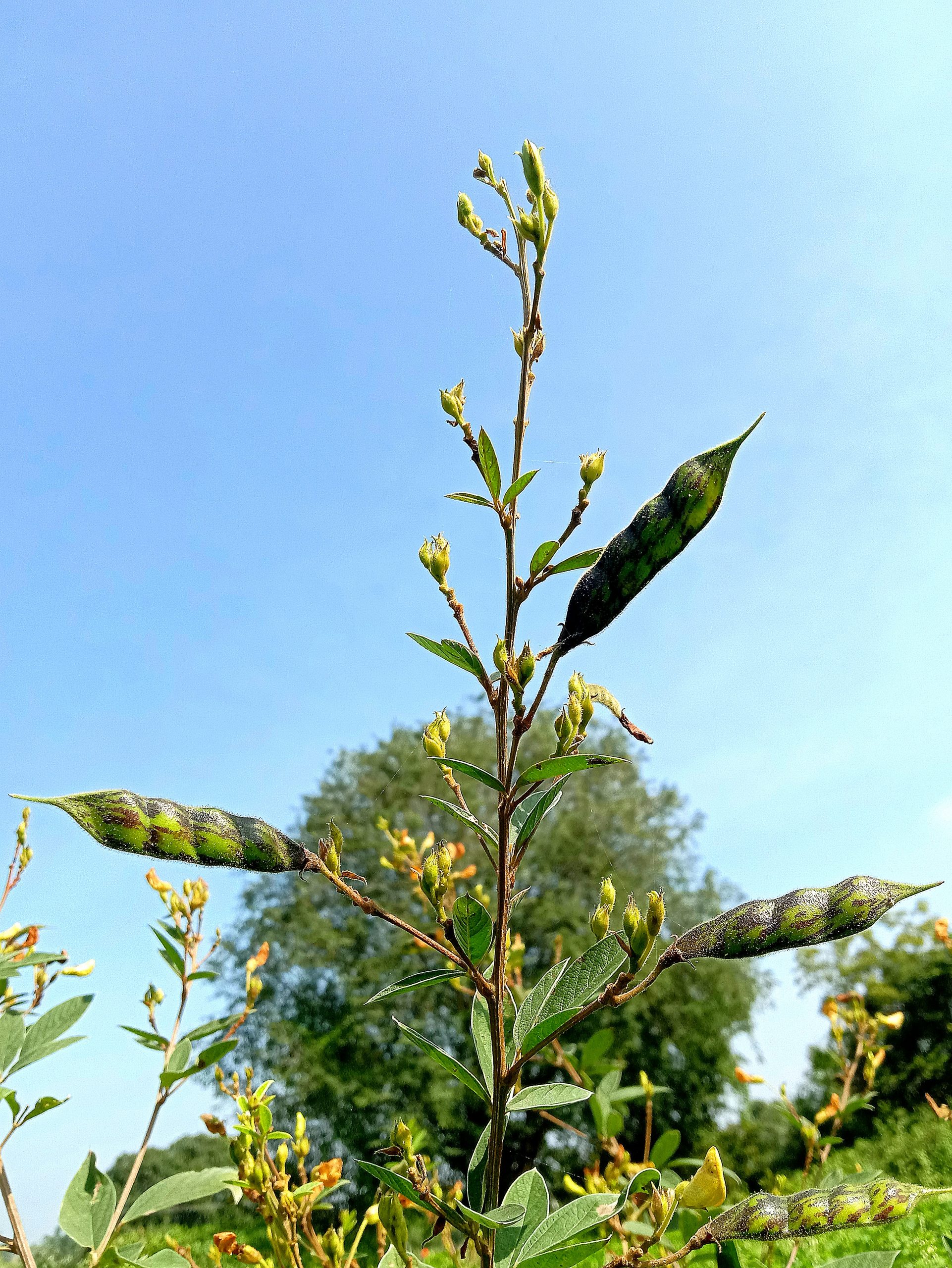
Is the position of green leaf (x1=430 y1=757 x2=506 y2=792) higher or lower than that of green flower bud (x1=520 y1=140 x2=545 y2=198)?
lower

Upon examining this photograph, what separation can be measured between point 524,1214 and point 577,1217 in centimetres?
7

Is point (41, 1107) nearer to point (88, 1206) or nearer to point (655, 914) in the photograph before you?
point (88, 1206)

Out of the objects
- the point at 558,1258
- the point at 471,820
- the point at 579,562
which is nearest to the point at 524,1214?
the point at 558,1258

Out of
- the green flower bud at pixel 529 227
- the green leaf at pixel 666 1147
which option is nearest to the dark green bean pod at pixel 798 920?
the green flower bud at pixel 529 227

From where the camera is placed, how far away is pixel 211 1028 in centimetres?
174

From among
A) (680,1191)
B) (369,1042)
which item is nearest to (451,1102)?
(369,1042)

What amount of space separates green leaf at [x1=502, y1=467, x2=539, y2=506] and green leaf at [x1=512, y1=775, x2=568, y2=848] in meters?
0.34

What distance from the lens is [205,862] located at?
873 mm

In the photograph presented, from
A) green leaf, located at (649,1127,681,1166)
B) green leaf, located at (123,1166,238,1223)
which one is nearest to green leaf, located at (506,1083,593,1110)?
green leaf, located at (123,1166,238,1223)

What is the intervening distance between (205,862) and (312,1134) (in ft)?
54.7

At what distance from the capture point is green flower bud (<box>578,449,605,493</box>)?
3.25 ft

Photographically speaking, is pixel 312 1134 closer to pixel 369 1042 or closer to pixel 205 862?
pixel 369 1042

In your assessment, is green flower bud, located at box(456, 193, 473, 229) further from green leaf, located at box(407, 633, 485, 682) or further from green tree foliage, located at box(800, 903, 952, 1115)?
green tree foliage, located at box(800, 903, 952, 1115)

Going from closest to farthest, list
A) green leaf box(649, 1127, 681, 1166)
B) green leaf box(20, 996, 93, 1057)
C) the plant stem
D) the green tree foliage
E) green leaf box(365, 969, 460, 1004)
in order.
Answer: green leaf box(365, 969, 460, 1004), the plant stem, green leaf box(20, 996, 93, 1057), green leaf box(649, 1127, 681, 1166), the green tree foliage
